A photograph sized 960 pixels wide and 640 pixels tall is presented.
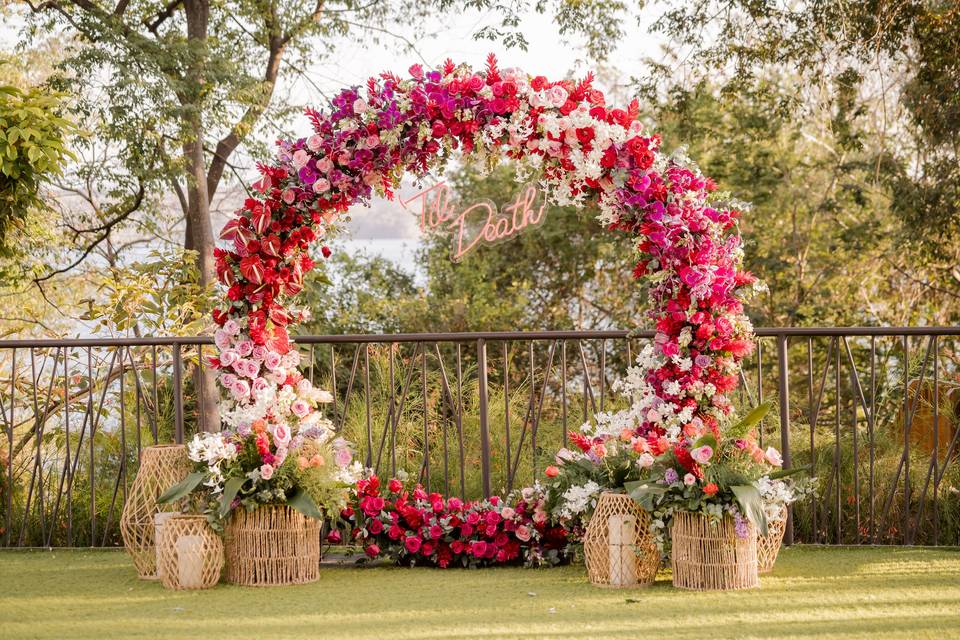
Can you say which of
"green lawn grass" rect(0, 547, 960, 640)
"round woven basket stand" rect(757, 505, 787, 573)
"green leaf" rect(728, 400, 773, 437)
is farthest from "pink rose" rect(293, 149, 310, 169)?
"round woven basket stand" rect(757, 505, 787, 573)

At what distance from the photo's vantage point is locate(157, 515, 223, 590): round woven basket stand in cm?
398

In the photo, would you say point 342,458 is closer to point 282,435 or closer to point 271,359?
point 282,435

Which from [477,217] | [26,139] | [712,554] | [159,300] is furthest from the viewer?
[477,217]

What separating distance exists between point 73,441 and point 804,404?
7025mm

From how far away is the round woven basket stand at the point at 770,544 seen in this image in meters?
4.04

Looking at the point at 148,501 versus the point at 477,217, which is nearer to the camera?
the point at 148,501

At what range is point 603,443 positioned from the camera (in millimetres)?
4195

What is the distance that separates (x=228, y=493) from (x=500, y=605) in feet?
3.75

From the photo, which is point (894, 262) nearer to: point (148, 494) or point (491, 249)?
point (491, 249)

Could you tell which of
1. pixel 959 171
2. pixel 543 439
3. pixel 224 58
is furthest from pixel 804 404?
pixel 224 58

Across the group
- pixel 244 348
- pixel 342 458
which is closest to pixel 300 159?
pixel 244 348

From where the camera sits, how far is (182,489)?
13.3ft

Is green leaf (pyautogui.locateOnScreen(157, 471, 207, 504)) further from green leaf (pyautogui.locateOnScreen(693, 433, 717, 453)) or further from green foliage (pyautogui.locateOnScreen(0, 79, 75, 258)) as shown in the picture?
green foliage (pyautogui.locateOnScreen(0, 79, 75, 258))

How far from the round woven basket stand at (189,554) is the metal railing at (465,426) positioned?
72 centimetres
